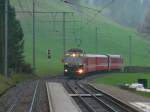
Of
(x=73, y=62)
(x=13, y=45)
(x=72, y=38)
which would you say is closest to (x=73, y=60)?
(x=73, y=62)

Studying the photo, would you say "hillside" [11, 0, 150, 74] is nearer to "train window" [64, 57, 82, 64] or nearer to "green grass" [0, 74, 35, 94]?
"train window" [64, 57, 82, 64]

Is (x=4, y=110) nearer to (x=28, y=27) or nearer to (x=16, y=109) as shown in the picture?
(x=16, y=109)

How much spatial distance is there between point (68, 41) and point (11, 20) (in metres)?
92.9

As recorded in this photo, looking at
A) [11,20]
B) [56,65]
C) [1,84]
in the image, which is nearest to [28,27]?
[56,65]

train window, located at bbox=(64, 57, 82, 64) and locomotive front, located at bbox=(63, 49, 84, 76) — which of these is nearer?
train window, located at bbox=(64, 57, 82, 64)

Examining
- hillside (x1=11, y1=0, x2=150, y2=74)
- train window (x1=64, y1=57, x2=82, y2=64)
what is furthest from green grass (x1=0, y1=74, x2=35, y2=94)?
hillside (x1=11, y1=0, x2=150, y2=74)

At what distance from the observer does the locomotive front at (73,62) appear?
77.1 metres

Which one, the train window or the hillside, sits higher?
the hillside

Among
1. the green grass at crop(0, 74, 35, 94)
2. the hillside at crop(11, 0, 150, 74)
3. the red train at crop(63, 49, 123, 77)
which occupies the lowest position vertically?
the green grass at crop(0, 74, 35, 94)

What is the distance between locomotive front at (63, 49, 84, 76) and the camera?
77.1 m

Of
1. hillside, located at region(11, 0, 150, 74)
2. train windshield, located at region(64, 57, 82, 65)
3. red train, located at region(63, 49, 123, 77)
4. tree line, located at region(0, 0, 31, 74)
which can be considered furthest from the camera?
hillside, located at region(11, 0, 150, 74)

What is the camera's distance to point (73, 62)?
254ft

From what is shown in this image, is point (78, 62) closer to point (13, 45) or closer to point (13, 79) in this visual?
point (13, 45)

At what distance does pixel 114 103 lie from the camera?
3606 centimetres
